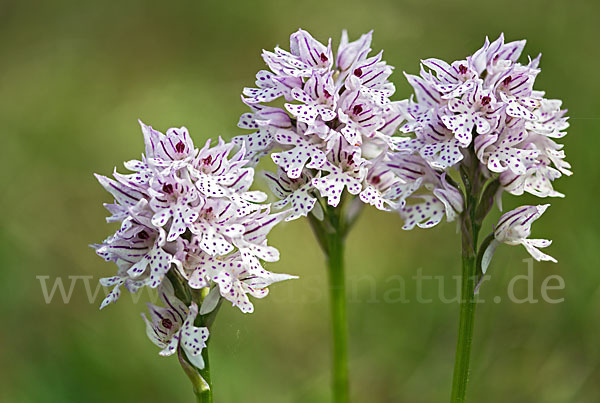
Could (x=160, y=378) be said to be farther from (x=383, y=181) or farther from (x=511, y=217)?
(x=511, y=217)

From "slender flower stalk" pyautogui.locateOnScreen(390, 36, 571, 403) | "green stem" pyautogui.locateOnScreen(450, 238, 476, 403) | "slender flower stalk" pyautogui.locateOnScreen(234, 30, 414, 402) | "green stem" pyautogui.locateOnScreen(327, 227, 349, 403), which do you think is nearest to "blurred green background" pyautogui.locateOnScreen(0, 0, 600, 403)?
"green stem" pyautogui.locateOnScreen(327, 227, 349, 403)

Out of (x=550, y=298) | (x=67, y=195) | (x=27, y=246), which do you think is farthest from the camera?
(x=67, y=195)

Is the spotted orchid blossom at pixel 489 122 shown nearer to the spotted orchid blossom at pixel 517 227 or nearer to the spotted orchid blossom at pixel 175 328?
the spotted orchid blossom at pixel 517 227

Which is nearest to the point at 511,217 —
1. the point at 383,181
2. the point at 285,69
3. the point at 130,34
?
the point at 383,181

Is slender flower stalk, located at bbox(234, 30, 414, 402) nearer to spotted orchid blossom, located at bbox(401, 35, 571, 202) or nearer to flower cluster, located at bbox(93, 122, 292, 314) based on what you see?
spotted orchid blossom, located at bbox(401, 35, 571, 202)

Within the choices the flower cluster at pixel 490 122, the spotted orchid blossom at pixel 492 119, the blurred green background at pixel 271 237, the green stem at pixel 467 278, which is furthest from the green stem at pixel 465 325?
the blurred green background at pixel 271 237

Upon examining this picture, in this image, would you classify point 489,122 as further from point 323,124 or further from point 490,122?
point 323,124

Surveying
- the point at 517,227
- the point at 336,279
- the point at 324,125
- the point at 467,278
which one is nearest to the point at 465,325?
the point at 467,278
